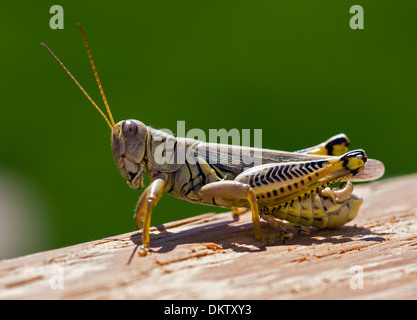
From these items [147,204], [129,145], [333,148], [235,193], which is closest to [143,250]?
[147,204]

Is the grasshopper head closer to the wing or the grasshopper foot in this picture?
the wing

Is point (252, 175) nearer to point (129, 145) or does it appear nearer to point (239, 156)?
point (239, 156)

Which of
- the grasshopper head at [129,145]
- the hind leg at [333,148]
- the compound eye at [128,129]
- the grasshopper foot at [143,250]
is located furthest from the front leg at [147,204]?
the hind leg at [333,148]

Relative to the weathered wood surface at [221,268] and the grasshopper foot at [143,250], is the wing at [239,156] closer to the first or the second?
the weathered wood surface at [221,268]
